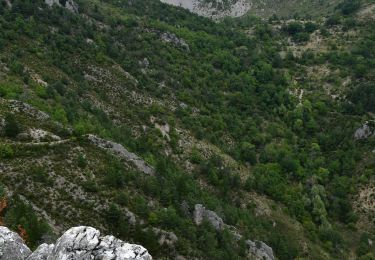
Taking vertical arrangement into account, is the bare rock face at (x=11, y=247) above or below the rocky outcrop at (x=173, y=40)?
above

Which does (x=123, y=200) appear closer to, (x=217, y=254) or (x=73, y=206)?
(x=73, y=206)

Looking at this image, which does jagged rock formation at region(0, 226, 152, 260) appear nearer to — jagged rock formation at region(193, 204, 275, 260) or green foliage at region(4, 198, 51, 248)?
green foliage at region(4, 198, 51, 248)

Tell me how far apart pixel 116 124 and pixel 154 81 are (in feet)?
94.4

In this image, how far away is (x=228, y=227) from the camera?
233 feet

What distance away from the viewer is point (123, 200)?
54.8m

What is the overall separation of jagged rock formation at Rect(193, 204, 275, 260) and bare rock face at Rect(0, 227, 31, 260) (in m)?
38.6

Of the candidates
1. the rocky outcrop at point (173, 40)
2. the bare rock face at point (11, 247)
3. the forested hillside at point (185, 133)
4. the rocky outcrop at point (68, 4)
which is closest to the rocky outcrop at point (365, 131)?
the forested hillside at point (185, 133)

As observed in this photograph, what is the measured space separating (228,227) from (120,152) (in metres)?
18.9

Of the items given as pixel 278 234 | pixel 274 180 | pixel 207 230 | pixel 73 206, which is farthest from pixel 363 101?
pixel 73 206

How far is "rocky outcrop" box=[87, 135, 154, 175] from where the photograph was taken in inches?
2574

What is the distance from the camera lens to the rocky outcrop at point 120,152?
65381mm

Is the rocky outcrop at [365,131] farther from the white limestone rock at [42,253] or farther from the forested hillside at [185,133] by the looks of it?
the white limestone rock at [42,253]

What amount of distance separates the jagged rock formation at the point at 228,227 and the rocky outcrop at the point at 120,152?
29.0 feet

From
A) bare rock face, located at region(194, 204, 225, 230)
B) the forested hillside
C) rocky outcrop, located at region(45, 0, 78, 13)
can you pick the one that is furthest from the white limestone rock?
rocky outcrop, located at region(45, 0, 78, 13)
